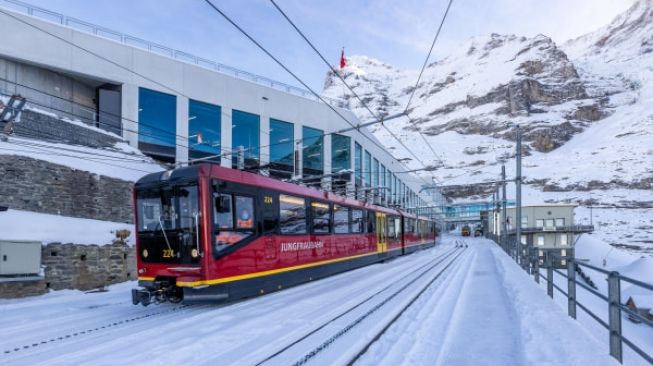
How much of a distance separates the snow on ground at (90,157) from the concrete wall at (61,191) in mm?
262

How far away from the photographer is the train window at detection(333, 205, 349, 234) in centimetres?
1551

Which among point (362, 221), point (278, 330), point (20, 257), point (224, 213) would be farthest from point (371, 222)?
point (20, 257)

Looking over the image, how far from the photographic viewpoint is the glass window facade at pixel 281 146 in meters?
27.6

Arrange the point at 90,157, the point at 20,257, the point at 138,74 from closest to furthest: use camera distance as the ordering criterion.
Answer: the point at 20,257 → the point at 90,157 → the point at 138,74

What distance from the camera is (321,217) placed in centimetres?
1432

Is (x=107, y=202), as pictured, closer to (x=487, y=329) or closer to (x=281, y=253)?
(x=281, y=253)

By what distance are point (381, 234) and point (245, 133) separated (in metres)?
10.3

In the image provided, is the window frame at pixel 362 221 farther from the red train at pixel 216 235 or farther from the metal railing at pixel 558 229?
the metal railing at pixel 558 229

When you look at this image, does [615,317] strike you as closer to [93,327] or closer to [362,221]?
[93,327]

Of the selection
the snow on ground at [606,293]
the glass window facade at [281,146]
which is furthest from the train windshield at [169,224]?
the glass window facade at [281,146]

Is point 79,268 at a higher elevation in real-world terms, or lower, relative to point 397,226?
lower

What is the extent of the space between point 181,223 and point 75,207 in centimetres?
644

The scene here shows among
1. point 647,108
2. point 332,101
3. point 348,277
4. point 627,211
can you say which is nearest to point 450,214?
point 627,211

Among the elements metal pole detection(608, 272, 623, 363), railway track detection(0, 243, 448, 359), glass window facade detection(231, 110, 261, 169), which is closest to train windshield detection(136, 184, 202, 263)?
railway track detection(0, 243, 448, 359)
